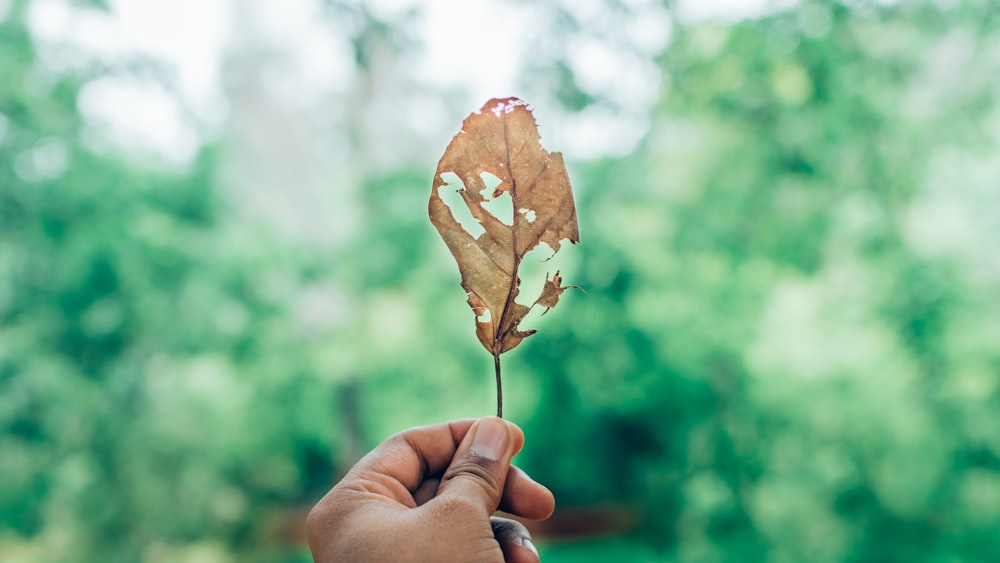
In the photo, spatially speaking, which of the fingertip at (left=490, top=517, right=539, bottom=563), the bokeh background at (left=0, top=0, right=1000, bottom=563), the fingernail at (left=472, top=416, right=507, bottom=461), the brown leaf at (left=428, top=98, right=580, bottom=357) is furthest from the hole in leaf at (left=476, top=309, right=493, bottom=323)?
the bokeh background at (left=0, top=0, right=1000, bottom=563)

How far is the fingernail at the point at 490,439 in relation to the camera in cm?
77

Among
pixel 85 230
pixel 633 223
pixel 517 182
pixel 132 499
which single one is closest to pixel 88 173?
pixel 85 230

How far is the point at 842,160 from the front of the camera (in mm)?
3350

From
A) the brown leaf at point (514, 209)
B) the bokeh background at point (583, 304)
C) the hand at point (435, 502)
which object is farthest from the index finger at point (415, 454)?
the bokeh background at point (583, 304)

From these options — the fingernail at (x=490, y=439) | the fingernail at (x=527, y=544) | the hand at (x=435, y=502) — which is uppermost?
→ the fingernail at (x=490, y=439)

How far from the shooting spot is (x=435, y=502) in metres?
0.70

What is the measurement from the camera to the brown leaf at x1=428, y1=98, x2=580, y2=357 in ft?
2.42

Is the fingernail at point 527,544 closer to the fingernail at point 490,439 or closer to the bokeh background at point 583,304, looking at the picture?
the fingernail at point 490,439

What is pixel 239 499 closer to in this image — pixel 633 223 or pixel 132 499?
pixel 132 499

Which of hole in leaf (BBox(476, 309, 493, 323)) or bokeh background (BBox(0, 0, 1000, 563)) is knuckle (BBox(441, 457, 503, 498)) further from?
bokeh background (BBox(0, 0, 1000, 563))

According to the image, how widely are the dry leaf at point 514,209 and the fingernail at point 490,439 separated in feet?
0.24

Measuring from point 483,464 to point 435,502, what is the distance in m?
0.07

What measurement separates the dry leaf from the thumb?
0.26 feet

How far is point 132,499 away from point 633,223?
254 cm
